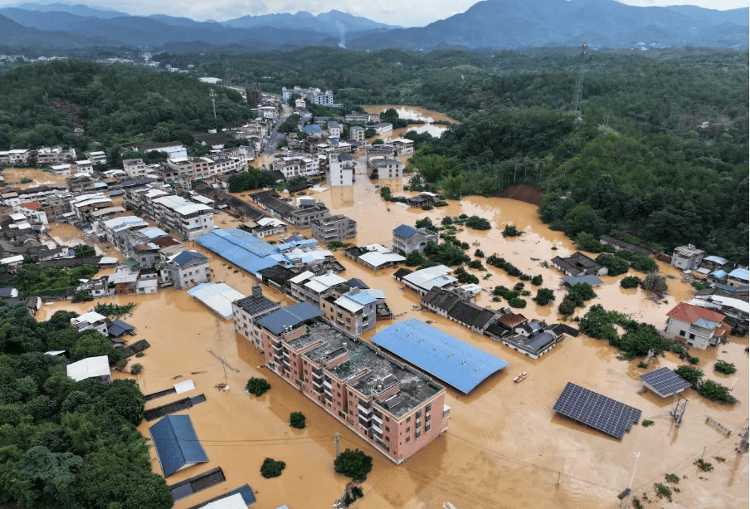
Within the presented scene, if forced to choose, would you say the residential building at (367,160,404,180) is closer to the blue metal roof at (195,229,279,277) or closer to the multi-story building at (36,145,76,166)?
the blue metal roof at (195,229,279,277)

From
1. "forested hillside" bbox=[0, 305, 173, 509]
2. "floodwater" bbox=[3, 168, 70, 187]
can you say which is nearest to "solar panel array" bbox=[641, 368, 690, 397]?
"forested hillside" bbox=[0, 305, 173, 509]

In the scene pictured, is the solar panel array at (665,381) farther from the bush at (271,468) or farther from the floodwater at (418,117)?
the floodwater at (418,117)

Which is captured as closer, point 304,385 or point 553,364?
point 304,385

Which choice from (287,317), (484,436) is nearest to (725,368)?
(484,436)

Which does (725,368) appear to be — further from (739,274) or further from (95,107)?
(95,107)

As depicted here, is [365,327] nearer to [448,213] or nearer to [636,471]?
[636,471]

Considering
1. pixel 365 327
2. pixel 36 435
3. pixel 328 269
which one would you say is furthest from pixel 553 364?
pixel 36 435
